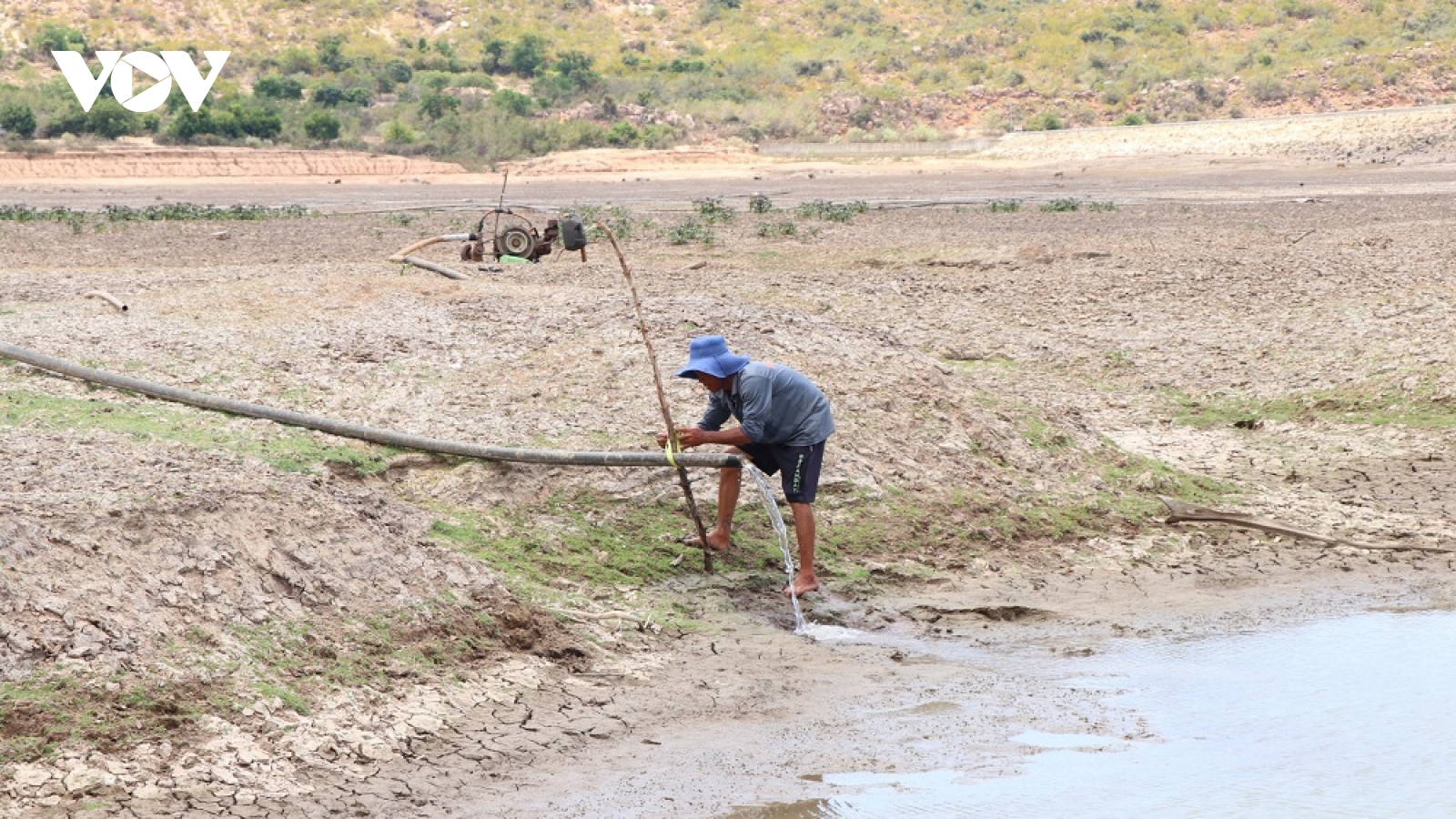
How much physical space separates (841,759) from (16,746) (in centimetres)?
297

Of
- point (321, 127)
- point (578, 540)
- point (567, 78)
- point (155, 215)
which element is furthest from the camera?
point (567, 78)

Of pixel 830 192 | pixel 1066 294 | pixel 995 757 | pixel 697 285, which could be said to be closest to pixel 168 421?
pixel 995 757

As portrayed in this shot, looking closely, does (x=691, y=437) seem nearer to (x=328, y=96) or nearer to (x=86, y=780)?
(x=86, y=780)

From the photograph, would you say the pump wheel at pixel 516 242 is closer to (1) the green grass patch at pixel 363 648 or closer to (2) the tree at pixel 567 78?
(1) the green grass patch at pixel 363 648

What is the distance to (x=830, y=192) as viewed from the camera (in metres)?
37.5

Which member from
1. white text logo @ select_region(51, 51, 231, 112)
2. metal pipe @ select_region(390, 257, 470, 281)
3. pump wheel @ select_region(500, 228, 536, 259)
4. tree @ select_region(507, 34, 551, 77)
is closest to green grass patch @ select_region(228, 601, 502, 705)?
pump wheel @ select_region(500, 228, 536, 259)

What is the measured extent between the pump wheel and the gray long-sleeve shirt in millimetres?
6174

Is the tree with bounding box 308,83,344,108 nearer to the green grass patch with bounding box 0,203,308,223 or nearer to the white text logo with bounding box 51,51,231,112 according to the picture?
the white text logo with bounding box 51,51,231,112

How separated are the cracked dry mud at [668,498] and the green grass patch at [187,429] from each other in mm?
71

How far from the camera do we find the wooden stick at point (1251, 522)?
9609 millimetres

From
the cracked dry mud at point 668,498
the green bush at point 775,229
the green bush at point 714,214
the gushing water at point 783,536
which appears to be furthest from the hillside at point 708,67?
the gushing water at point 783,536

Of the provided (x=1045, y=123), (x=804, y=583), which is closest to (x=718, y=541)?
(x=804, y=583)

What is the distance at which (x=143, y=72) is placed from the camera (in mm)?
63062

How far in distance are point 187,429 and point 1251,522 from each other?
619 cm
